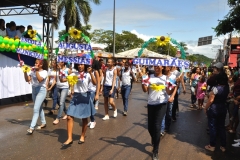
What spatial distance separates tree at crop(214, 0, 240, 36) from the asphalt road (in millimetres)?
2688

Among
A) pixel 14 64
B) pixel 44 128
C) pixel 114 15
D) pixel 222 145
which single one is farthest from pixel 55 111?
pixel 114 15

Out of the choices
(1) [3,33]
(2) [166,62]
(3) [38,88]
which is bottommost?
(3) [38,88]

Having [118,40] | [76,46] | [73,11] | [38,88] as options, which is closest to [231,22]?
[76,46]

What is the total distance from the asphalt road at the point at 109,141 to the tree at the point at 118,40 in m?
43.6

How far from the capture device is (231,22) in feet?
21.4

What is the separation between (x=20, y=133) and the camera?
19.0ft

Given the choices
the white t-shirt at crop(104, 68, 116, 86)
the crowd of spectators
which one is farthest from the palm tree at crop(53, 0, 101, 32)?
the white t-shirt at crop(104, 68, 116, 86)

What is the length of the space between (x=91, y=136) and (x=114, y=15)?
59.8 feet

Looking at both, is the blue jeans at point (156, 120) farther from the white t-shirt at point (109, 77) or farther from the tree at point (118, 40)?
the tree at point (118, 40)

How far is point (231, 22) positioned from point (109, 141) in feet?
14.4

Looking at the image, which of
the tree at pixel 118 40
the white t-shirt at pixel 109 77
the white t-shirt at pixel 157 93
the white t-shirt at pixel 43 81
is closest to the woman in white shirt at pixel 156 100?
the white t-shirt at pixel 157 93

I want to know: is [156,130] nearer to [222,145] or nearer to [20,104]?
[222,145]

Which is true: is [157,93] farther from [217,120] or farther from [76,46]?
[76,46]

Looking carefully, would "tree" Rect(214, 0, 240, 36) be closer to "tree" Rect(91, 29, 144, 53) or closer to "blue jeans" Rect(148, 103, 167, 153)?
"blue jeans" Rect(148, 103, 167, 153)
